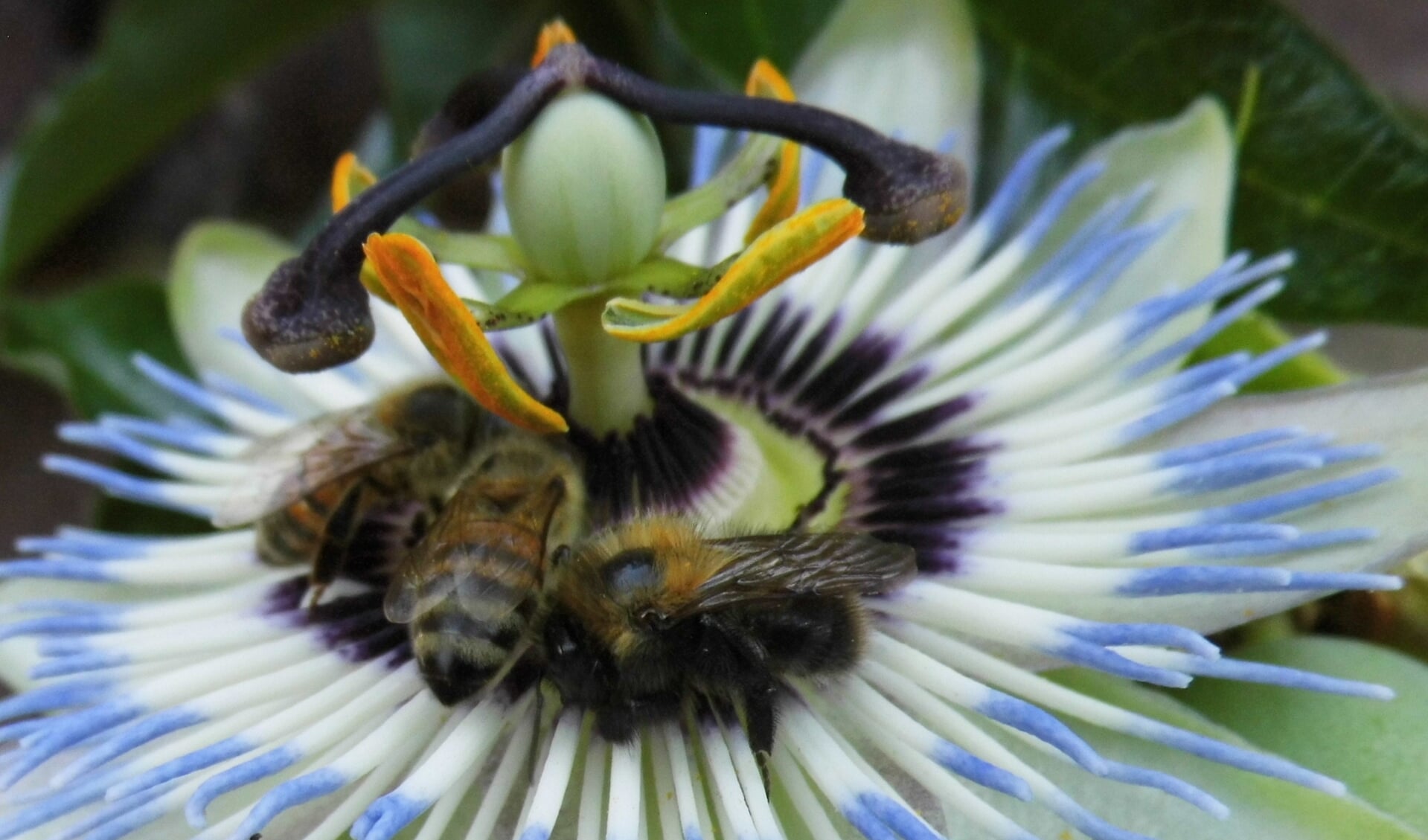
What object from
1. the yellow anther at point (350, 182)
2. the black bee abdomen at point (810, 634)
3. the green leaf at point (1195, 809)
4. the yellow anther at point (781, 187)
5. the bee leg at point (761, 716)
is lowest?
the green leaf at point (1195, 809)

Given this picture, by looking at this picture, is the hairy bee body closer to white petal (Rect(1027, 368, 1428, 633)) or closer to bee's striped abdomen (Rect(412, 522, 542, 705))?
bee's striped abdomen (Rect(412, 522, 542, 705))

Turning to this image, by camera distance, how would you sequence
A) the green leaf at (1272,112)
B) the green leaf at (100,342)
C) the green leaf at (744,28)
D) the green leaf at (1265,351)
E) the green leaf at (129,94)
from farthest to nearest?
1. the green leaf at (129,94)
2. the green leaf at (100,342)
3. the green leaf at (744,28)
4. the green leaf at (1272,112)
5. the green leaf at (1265,351)

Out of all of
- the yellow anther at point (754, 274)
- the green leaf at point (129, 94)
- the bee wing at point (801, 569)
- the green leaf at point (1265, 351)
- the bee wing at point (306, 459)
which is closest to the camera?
the bee wing at point (801, 569)

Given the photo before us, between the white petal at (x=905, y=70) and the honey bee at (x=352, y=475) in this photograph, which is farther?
the white petal at (x=905, y=70)

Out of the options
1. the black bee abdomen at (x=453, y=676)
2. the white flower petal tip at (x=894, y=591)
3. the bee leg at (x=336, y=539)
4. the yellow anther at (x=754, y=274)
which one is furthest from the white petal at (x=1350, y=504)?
the bee leg at (x=336, y=539)

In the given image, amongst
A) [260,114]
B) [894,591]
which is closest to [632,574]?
[894,591]

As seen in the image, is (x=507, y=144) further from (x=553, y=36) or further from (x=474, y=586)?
(x=474, y=586)

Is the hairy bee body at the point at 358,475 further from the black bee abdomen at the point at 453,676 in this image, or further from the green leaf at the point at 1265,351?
the green leaf at the point at 1265,351
